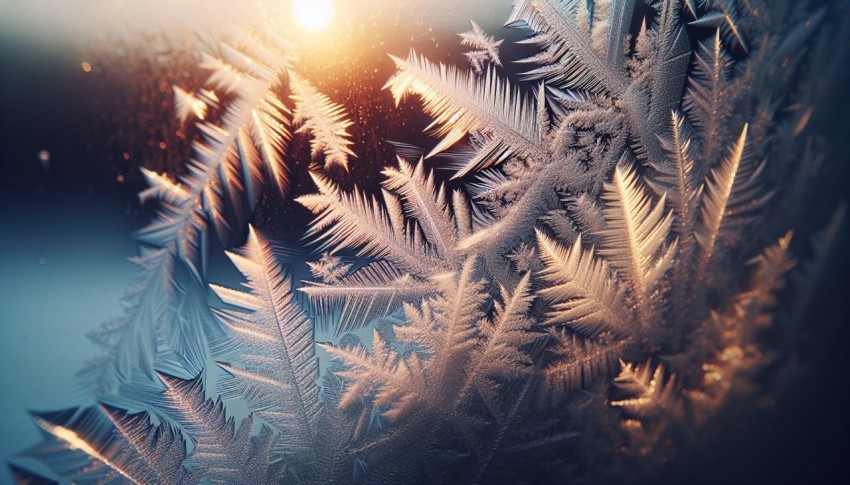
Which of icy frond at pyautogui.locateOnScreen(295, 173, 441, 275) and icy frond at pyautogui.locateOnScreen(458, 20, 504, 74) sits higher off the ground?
icy frond at pyautogui.locateOnScreen(458, 20, 504, 74)

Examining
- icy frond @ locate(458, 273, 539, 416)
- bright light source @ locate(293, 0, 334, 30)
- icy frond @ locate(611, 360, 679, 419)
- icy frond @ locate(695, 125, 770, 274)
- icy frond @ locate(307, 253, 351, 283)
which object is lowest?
icy frond @ locate(611, 360, 679, 419)

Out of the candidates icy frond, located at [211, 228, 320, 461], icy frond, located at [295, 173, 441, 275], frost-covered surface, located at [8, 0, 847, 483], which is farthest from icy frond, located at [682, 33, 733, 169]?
icy frond, located at [211, 228, 320, 461]

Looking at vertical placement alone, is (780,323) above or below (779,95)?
below

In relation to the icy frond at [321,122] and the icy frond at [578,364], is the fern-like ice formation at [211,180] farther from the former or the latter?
the icy frond at [578,364]

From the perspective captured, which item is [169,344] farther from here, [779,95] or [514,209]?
[779,95]

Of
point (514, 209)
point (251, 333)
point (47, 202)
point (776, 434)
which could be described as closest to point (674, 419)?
point (776, 434)

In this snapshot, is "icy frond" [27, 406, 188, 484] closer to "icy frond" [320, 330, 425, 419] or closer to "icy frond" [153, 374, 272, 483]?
"icy frond" [153, 374, 272, 483]
